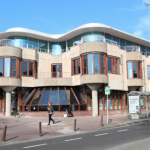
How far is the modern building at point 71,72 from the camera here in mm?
24719

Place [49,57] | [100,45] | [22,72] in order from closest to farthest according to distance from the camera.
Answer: [100,45]
[22,72]
[49,57]

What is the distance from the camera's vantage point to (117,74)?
89.1 feet

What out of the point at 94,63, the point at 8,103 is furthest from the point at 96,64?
the point at 8,103

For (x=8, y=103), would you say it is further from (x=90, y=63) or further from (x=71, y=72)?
(x=90, y=63)

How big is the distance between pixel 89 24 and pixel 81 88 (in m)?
8.40

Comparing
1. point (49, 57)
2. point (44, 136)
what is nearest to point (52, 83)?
point (49, 57)

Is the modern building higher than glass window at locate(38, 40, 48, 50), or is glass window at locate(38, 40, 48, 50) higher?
glass window at locate(38, 40, 48, 50)

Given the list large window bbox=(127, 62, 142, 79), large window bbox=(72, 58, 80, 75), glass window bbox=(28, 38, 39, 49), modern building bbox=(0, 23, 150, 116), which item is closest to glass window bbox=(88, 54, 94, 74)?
modern building bbox=(0, 23, 150, 116)

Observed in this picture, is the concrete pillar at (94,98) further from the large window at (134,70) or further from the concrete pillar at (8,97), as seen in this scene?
the concrete pillar at (8,97)

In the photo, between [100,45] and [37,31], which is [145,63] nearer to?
[100,45]

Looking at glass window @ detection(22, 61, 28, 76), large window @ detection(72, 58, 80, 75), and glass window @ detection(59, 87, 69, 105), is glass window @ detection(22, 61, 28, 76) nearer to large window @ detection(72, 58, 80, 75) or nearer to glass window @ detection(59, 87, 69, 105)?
glass window @ detection(59, 87, 69, 105)

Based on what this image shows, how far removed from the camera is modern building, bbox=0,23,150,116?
81.1ft

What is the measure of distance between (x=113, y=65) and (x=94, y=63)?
3505 millimetres

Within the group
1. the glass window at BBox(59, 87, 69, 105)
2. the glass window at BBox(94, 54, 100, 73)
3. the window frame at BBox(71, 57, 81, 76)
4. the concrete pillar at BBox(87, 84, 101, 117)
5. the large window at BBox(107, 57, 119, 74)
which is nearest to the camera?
the glass window at BBox(59, 87, 69, 105)
